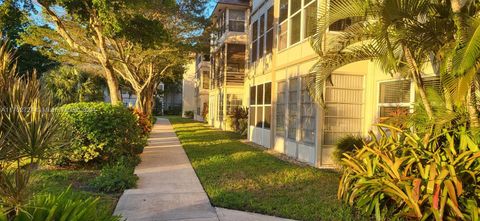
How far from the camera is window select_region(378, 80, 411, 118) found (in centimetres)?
895

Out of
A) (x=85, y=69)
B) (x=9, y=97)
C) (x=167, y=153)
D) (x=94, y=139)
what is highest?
(x=85, y=69)

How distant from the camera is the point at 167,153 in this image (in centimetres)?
1334

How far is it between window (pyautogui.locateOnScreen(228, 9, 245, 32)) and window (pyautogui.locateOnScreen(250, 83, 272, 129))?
8.04 meters

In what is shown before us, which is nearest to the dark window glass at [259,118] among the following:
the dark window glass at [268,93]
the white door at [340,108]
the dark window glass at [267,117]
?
the dark window glass at [267,117]

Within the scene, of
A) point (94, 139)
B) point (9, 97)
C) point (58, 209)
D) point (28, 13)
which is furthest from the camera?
point (28, 13)

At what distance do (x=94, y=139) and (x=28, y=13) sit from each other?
16.8 ft

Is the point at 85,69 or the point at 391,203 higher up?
the point at 85,69

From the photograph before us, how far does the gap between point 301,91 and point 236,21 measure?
14.8 m

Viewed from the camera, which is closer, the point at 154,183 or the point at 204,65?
the point at 154,183

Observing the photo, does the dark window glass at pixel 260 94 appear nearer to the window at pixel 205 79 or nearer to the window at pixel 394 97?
the window at pixel 394 97

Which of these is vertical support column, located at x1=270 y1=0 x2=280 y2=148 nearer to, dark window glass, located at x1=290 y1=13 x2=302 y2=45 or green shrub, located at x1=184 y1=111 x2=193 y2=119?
dark window glass, located at x1=290 y1=13 x2=302 y2=45

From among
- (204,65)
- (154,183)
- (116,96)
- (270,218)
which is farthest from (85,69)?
(270,218)

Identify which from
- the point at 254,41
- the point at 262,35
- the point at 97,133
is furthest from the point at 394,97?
the point at 254,41

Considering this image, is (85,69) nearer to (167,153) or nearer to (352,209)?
(167,153)
